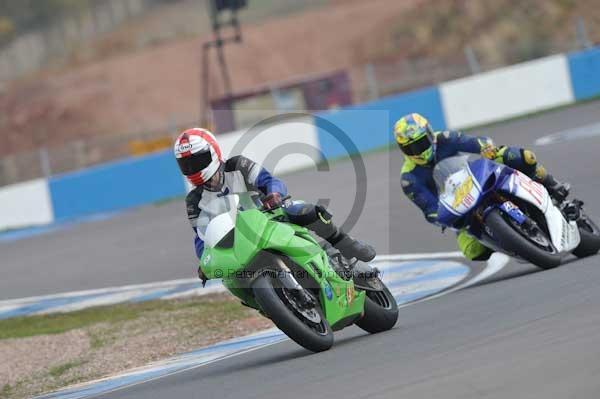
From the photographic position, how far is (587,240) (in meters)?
9.90

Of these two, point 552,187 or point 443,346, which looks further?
point 552,187

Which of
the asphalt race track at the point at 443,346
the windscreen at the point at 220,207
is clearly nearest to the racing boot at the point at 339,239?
the windscreen at the point at 220,207

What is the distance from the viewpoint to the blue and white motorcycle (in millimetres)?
9469

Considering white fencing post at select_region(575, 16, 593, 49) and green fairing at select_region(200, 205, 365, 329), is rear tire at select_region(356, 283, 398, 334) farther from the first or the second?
white fencing post at select_region(575, 16, 593, 49)

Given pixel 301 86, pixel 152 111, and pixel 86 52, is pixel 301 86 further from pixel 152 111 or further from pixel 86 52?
pixel 86 52

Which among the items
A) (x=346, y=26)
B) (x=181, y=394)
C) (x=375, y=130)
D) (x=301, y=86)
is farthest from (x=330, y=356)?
(x=346, y=26)

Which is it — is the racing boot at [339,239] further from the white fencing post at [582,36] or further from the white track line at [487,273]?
the white fencing post at [582,36]

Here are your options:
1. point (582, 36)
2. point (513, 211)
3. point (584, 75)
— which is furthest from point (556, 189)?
point (582, 36)

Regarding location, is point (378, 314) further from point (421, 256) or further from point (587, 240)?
point (421, 256)

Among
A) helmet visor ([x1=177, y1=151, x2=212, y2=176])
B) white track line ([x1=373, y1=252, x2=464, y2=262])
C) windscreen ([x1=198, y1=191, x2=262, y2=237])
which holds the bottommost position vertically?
white track line ([x1=373, y1=252, x2=464, y2=262])

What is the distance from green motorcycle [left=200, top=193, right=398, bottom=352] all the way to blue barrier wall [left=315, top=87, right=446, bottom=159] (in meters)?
16.5

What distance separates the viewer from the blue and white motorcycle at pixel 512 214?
9469mm

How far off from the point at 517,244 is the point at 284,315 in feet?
9.21

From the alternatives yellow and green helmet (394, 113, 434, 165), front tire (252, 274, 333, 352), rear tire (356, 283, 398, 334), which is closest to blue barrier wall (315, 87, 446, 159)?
yellow and green helmet (394, 113, 434, 165)
